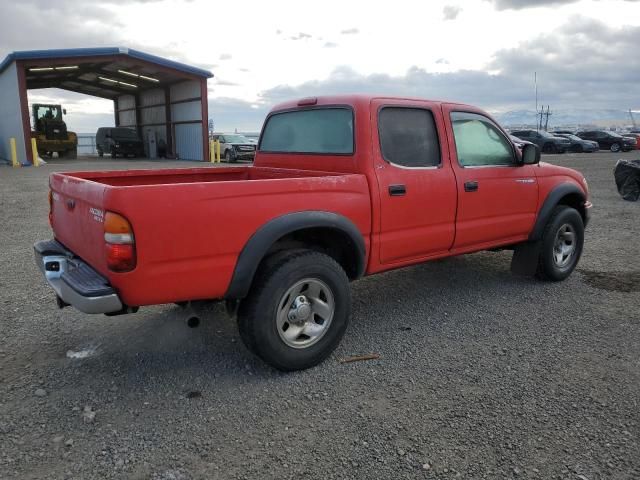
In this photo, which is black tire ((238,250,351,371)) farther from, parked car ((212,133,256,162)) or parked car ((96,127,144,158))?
parked car ((96,127,144,158))

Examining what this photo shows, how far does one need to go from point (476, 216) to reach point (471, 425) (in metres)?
2.10

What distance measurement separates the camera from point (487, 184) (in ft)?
14.8

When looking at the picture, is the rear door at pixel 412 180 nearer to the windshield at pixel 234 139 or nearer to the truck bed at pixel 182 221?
the truck bed at pixel 182 221

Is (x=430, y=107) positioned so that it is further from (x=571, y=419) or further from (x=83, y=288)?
(x=83, y=288)

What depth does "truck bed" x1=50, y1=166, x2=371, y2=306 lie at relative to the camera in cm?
276

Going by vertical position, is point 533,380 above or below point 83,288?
below

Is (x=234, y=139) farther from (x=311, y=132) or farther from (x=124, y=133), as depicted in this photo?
(x=311, y=132)

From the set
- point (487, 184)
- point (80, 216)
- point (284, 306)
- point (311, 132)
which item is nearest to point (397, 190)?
point (311, 132)

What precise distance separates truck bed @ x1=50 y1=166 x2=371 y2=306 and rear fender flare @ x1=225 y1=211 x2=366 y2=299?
0.12 feet

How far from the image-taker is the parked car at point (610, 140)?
1248 inches

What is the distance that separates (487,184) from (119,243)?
3148 millimetres

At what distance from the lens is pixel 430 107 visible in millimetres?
4281

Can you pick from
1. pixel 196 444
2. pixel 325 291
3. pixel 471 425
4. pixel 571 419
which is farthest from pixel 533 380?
pixel 196 444

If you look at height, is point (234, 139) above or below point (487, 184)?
above
